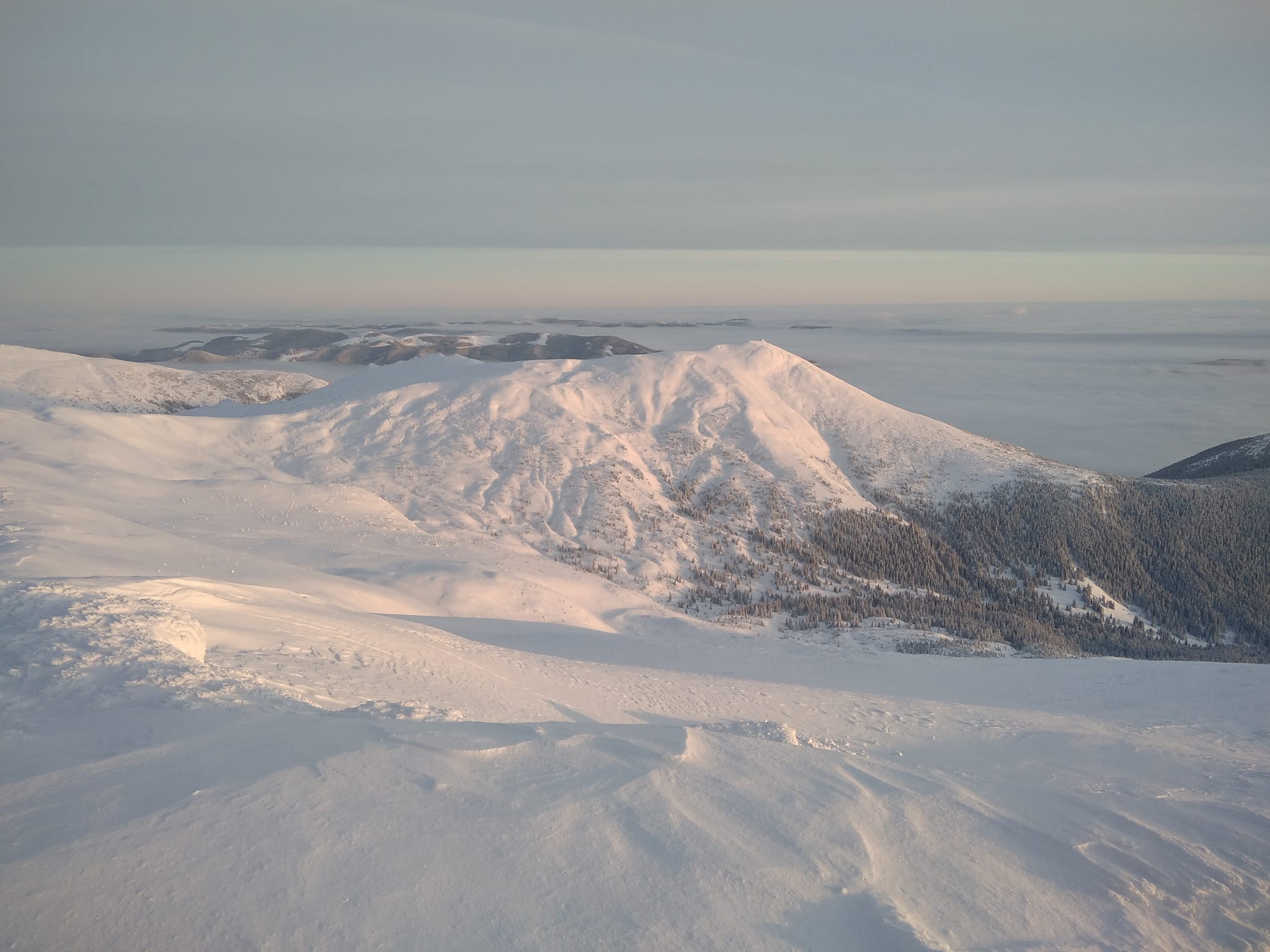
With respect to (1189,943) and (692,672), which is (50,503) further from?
(1189,943)

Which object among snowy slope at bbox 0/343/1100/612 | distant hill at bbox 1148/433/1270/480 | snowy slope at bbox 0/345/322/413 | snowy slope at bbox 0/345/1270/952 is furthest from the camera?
snowy slope at bbox 0/345/322/413

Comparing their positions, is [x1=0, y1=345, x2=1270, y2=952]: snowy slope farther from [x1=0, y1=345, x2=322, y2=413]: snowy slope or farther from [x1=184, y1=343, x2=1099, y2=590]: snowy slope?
[x1=0, y1=345, x2=322, y2=413]: snowy slope

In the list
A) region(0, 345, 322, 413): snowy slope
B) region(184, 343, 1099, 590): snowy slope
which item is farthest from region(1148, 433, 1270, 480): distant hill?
region(0, 345, 322, 413): snowy slope

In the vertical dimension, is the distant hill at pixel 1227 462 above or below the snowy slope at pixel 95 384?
below

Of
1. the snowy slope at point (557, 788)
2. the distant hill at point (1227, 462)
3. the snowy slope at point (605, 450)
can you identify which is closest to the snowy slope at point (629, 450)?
the snowy slope at point (605, 450)

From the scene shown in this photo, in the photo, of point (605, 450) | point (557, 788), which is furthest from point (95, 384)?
point (557, 788)

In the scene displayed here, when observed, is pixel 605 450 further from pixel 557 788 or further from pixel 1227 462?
pixel 1227 462

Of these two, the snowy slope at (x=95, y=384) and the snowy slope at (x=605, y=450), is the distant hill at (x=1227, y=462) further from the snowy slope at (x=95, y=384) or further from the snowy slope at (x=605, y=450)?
the snowy slope at (x=95, y=384)
